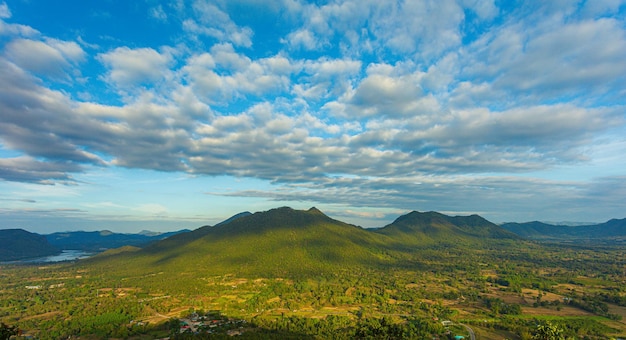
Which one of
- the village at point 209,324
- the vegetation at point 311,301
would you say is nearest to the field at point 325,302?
the vegetation at point 311,301

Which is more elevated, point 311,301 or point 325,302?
point 311,301

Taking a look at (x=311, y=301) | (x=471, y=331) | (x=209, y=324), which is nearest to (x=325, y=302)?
(x=311, y=301)

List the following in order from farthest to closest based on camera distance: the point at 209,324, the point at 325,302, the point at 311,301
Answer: the point at 311,301, the point at 325,302, the point at 209,324

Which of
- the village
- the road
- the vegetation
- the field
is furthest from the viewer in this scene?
the field

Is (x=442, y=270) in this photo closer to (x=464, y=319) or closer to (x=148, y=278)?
(x=464, y=319)

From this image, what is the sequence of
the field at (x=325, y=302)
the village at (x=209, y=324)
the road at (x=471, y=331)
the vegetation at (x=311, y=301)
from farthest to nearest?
the field at (x=325, y=302) → the vegetation at (x=311, y=301) → the village at (x=209, y=324) → the road at (x=471, y=331)

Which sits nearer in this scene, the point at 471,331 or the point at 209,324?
the point at 471,331

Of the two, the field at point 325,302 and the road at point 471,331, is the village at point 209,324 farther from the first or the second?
Result: the road at point 471,331

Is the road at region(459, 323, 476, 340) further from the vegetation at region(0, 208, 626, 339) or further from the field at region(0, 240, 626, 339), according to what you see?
the field at region(0, 240, 626, 339)

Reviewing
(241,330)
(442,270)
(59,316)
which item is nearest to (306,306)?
(241,330)

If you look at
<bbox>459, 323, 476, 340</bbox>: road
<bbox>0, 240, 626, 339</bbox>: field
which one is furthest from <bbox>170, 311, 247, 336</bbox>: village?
<bbox>459, 323, 476, 340</bbox>: road

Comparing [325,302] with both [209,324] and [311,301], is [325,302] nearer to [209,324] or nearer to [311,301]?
[311,301]
